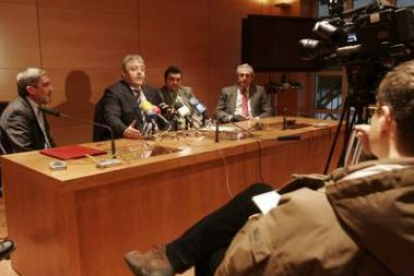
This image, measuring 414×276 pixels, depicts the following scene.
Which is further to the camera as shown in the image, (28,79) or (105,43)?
(105,43)

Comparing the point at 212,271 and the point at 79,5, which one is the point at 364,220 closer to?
the point at 212,271

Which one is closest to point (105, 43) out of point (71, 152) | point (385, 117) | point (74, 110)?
point (74, 110)

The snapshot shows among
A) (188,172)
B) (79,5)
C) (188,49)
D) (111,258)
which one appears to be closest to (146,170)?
(188,172)

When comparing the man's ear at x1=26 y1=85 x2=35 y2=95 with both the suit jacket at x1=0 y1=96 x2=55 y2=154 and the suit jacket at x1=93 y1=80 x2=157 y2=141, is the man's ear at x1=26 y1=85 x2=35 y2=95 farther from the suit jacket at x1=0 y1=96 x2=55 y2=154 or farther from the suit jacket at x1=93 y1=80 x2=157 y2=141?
the suit jacket at x1=93 y1=80 x2=157 y2=141

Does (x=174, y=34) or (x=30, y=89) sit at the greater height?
(x=174, y=34)

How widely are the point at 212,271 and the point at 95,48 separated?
312 centimetres

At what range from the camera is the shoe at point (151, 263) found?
158 centimetres

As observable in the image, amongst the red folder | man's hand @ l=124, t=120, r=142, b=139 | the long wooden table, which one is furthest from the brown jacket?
man's hand @ l=124, t=120, r=142, b=139

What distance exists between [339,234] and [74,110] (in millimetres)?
3468

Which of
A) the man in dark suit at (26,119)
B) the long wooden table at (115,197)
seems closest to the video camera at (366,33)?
the long wooden table at (115,197)

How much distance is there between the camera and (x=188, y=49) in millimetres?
4785

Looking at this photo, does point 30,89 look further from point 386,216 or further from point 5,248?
point 386,216

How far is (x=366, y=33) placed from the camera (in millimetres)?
1882

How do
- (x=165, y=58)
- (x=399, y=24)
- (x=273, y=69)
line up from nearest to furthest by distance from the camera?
(x=399, y=24), (x=165, y=58), (x=273, y=69)
